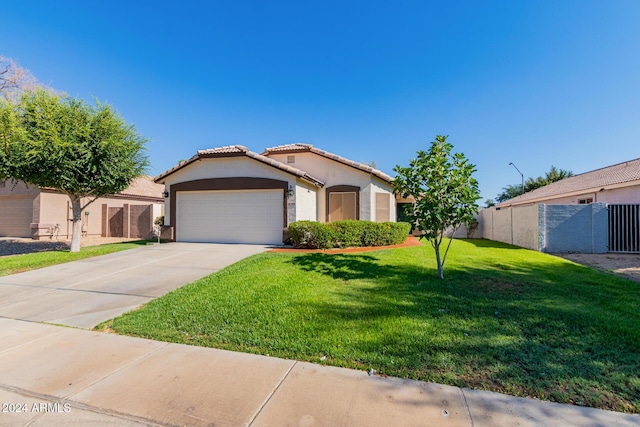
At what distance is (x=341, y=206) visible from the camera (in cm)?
1650

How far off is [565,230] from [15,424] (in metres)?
16.7

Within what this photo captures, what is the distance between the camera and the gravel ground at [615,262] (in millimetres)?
8266

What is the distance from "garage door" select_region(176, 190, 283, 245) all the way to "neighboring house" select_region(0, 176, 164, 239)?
228 inches

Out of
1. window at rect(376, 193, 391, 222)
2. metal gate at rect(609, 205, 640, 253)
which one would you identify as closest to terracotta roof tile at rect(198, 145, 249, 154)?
window at rect(376, 193, 391, 222)

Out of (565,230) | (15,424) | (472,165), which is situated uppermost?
(472,165)

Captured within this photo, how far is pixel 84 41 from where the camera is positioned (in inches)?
506

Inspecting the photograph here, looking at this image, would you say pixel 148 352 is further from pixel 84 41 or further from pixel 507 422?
pixel 84 41

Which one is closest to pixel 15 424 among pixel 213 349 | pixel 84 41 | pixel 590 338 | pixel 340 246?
pixel 213 349

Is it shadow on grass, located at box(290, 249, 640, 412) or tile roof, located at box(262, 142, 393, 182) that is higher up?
tile roof, located at box(262, 142, 393, 182)

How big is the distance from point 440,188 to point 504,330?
3245mm

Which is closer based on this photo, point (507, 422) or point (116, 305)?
point (507, 422)

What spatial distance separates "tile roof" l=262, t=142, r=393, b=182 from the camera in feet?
50.4

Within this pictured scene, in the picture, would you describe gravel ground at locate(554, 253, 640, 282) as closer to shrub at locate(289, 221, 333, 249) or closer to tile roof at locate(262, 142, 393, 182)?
tile roof at locate(262, 142, 393, 182)

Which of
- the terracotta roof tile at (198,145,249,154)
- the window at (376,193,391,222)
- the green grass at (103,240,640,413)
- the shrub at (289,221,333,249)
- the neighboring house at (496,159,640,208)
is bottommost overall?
the green grass at (103,240,640,413)
